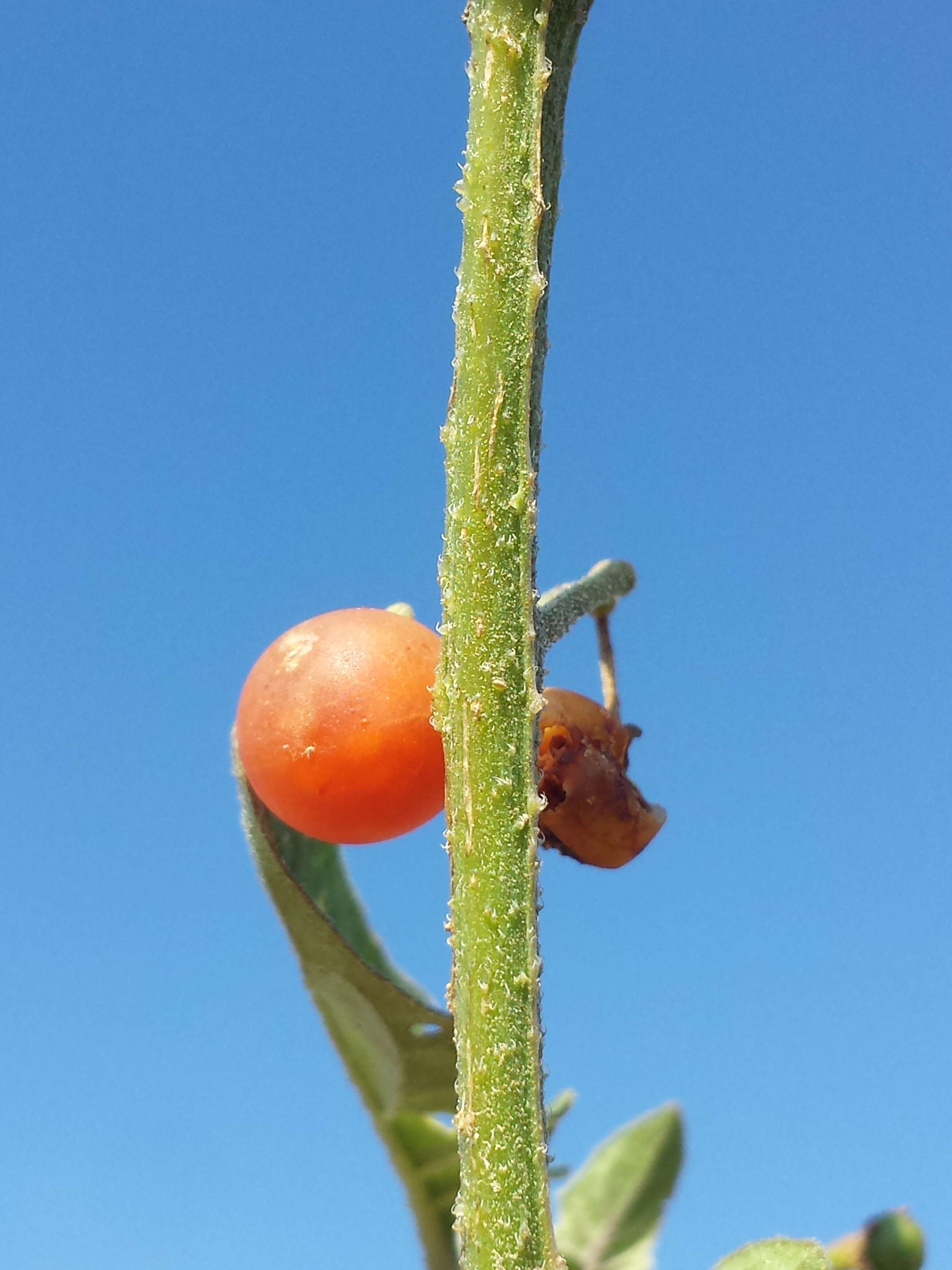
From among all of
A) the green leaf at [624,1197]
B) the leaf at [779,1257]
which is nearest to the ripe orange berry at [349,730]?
the leaf at [779,1257]

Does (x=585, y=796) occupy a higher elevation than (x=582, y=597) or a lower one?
lower

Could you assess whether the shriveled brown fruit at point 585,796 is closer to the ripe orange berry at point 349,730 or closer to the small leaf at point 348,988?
the ripe orange berry at point 349,730

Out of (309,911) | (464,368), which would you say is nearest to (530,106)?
(464,368)

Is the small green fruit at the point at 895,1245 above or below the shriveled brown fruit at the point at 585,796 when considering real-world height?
below

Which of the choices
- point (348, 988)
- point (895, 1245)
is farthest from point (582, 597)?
point (895, 1245)

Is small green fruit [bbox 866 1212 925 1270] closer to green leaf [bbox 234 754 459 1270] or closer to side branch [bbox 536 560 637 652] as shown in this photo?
green leaf [bbox 234 754 459 1270]

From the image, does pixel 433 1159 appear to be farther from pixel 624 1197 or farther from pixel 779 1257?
pixel 779 1257
